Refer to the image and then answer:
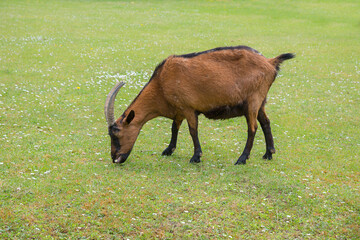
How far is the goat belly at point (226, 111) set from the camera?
9.24 metres

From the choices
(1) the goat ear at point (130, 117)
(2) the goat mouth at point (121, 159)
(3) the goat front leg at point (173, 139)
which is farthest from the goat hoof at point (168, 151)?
(1) the goat ear at point (130, 117)

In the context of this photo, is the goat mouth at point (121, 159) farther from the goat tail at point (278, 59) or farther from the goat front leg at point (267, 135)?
the goat tail at point (278, 59)

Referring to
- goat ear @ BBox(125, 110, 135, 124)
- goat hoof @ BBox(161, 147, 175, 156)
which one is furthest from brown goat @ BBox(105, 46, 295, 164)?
goat hoof @ BBox(161, 147, 175, 156)

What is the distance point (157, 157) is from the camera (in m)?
9.59

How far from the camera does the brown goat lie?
356 inches

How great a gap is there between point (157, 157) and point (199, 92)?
5.51 ft

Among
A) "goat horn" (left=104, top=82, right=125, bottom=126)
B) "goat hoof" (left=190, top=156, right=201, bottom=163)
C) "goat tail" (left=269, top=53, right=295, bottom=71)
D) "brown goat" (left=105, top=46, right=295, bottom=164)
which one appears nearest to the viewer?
"goat horn" (left=104, top=82, right=125, bottom=126)

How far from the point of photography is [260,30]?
27.0 m

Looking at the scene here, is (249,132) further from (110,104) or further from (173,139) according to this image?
(110,104)

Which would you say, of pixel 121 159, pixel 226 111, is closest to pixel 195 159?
pixel 226 111

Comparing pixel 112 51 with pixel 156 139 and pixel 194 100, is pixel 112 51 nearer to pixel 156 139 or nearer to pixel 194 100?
pixel 156 139

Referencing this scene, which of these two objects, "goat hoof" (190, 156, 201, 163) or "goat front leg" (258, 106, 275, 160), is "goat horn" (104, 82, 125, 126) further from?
"goat front leg" (258, 106, 275, 160)

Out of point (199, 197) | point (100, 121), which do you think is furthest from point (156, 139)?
point (199, 197)

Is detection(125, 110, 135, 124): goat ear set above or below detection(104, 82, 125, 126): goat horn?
below
